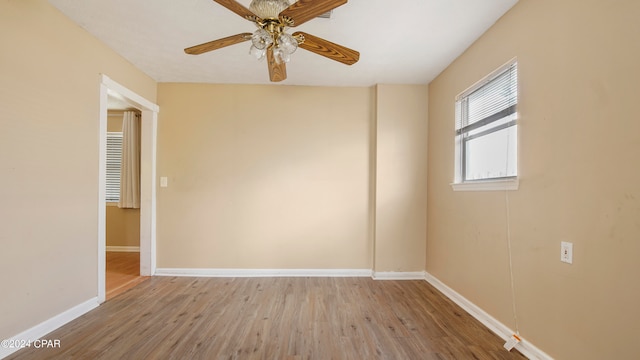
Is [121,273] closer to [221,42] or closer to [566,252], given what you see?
[221,42]

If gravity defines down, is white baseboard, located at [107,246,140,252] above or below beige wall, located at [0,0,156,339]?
below

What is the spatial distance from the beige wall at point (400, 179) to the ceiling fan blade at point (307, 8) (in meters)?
2.13

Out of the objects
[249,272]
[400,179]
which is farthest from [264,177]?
[400,179]

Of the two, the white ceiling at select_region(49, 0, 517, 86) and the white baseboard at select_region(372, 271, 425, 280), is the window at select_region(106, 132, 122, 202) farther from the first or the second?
the white baseboard at select_region(372, 271, 425, 280)

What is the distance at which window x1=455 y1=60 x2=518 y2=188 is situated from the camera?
199 cm

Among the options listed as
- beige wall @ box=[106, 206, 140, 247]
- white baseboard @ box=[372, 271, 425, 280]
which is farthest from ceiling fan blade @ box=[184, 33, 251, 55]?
beige wall @ box=[106, 206, 140, 247]

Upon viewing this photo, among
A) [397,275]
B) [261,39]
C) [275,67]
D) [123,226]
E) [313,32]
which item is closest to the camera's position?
[261,39]

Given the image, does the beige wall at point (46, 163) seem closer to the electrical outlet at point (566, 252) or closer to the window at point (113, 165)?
the window at point (113, 165)

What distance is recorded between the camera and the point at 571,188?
150 cm

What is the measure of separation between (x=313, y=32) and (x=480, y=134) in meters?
1.68

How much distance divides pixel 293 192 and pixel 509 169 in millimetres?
2240

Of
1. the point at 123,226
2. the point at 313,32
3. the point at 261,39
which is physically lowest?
the point at 123,226

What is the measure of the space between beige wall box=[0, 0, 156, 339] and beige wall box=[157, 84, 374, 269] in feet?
3.33

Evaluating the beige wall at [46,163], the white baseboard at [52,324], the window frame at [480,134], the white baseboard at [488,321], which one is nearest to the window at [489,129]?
the window frame at [480,134]
